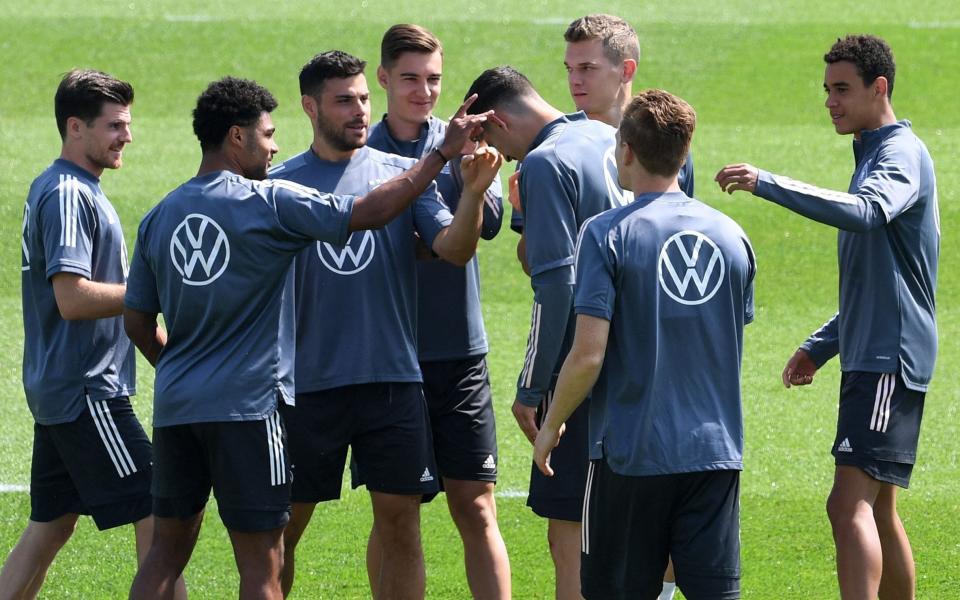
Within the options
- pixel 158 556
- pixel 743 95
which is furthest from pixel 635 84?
pixel 158 556

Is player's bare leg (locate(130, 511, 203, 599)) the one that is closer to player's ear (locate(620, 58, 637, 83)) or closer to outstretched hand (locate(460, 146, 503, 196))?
outstretched hand (locate(460, 146, 503, 196))

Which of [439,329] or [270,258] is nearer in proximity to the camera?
[270,258]

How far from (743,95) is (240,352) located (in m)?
10.6

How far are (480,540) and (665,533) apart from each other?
4.39ft

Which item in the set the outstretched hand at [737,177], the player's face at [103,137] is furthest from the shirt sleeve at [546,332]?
the player's face at [103,137]

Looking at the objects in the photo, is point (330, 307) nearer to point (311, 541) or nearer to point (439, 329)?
point (439, 329)

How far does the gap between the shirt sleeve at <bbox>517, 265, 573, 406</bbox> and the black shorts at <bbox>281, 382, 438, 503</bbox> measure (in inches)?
21.9

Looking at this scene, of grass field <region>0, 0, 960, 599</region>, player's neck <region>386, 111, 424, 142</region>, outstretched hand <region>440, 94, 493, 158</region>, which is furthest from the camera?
grass field <region>0, 0, 960, 599</region>

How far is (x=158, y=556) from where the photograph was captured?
444 cm

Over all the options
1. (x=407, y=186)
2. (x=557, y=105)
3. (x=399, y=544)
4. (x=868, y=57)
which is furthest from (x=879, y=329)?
(x=557, y=105)

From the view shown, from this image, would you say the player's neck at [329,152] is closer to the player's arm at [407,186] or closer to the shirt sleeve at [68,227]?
the player's arm at [407,186]

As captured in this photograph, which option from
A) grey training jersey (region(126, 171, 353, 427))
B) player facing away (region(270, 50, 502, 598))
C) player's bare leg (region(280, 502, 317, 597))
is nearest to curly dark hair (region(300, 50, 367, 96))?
player facing away (region(270, 50, 502, 598))

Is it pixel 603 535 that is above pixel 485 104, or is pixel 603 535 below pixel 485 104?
below

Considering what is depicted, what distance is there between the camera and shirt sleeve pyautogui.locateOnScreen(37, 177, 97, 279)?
477 cm
